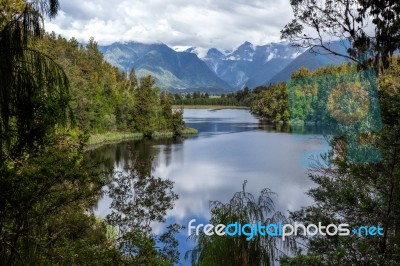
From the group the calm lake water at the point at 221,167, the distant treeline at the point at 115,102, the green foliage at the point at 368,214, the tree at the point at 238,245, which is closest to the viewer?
the green foliage at the point at 368,214

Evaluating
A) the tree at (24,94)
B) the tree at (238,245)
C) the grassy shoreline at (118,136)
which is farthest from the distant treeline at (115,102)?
the tree at (24,94)

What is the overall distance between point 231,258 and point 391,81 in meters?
8.53

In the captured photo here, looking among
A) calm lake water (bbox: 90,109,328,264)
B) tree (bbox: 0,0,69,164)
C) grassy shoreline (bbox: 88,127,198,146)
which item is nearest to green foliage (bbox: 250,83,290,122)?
grassy shoreline (bbox: 88,127,198,146)

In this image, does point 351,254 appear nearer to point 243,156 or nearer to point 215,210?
point 215,210

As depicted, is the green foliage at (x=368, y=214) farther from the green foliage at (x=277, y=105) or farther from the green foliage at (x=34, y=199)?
the green foliage at (x=277, y=105)

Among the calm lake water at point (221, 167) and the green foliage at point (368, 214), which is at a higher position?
the green foliage at point (368, 214)

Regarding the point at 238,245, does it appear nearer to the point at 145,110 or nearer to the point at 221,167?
the point at 221,167

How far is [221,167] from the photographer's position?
29.1 metres

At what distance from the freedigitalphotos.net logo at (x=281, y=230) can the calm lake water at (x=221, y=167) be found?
5.95m

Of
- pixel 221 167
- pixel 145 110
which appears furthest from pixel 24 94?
pixel 145 110

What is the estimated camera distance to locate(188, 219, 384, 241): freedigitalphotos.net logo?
456 cm

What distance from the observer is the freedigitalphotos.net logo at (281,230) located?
15.0 feet

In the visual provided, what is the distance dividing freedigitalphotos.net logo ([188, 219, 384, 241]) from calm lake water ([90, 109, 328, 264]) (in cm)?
595

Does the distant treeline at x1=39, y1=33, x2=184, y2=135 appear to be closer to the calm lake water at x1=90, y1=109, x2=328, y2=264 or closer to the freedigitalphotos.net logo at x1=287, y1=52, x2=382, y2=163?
the calm lake water at x1=90, y1=109, x2=328, y2=264
